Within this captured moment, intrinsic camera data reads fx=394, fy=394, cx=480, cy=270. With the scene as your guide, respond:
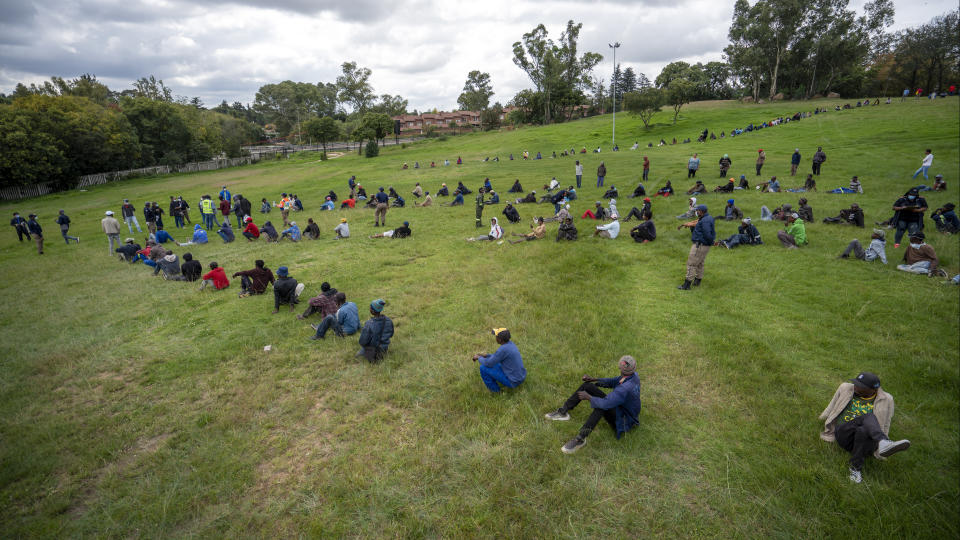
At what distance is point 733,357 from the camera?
833cm

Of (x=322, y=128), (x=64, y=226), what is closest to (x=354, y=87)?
(x=322, y=128)

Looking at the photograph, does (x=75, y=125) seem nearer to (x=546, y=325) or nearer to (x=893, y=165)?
(x=546, y=325)

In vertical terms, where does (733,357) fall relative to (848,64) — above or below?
below

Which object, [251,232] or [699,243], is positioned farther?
[251,232]

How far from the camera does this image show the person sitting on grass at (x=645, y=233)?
1619cm

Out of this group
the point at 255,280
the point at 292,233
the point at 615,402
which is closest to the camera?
the point at 615,402

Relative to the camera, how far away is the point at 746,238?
588 inches

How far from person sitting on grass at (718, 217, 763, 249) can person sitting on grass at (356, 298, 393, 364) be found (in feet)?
43.2

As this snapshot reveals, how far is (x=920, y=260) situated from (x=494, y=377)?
1340 centimetres

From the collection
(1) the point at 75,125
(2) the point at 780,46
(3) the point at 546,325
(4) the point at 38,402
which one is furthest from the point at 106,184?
(2) the point at 780,46

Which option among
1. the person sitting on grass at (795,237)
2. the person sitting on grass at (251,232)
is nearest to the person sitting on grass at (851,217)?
the person sitting on grass at (795,237)

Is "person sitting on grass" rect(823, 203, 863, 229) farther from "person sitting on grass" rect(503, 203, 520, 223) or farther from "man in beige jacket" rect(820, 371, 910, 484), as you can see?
"man in beige jacket" rect(820, 371, 910, 484)

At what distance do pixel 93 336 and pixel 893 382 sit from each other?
1834 cm

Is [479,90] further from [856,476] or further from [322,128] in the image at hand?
[856,476]
